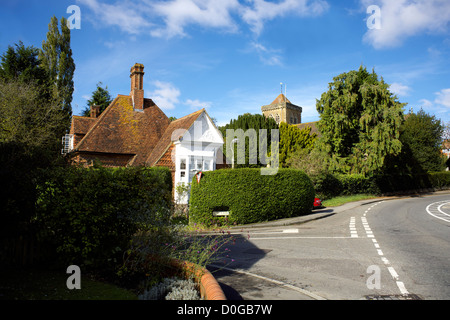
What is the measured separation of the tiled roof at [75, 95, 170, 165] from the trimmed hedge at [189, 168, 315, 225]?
9.85 meters

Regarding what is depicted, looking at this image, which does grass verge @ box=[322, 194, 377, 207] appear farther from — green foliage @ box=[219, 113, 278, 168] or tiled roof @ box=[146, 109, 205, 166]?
green foliage @ box=[219, 113, 278, 168]

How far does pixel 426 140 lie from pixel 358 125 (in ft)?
68.4

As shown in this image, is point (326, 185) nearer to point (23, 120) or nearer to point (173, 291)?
point (23, 120)

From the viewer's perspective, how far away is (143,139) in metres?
27.6

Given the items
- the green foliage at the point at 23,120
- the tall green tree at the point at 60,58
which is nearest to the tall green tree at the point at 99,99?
the tall green tree at the point at 60,58

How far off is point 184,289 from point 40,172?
3.73 meters

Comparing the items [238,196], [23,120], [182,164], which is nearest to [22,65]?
[23,120]

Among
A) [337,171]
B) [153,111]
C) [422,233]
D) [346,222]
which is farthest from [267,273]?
[337,171]

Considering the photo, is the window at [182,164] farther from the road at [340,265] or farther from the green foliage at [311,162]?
the road at [340,265]

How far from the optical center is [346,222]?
1733 cm

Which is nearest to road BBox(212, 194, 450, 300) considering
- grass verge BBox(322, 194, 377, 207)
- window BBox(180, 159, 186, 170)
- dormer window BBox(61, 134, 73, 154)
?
window BBox(180, 159, 186, 170)

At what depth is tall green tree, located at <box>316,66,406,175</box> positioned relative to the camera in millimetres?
33125

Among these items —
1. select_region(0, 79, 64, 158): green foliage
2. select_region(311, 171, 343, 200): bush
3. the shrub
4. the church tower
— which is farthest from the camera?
the church tower

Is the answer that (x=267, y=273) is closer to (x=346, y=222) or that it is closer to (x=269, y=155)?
(x=346, y=222)
